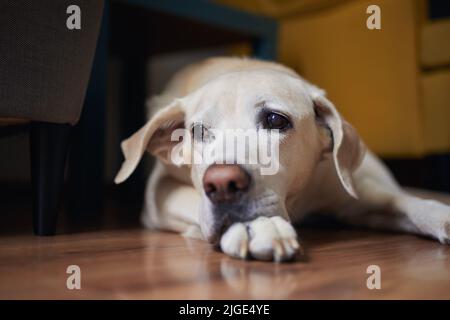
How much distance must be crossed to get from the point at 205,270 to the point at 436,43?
7.52 feet

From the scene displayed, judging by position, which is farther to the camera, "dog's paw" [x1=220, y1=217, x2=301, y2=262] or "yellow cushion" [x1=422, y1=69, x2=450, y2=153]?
"yellow cushion" [x1=422, y1=69, x2=450, y2=153]

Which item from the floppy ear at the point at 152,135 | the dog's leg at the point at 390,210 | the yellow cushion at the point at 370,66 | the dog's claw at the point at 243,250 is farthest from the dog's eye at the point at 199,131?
the yellow cushion at the point at 370,66

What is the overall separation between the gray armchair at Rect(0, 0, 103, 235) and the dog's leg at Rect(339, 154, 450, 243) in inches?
37.7

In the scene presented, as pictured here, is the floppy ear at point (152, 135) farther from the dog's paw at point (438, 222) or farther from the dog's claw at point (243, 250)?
the dog's paw at point (438, 222)

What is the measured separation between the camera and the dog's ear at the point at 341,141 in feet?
5.13

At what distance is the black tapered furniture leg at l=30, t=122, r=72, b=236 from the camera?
158cm

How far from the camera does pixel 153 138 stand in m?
1.78

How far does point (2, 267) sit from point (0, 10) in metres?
0.64

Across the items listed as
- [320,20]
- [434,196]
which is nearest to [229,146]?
[434,196]

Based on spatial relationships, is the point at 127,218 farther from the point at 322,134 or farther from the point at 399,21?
the point at 399,21

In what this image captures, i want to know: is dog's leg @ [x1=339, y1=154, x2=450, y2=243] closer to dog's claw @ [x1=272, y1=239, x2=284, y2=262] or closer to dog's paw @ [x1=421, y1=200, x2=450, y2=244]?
dog's paw @ [x1=421, y1=200, x2=450, y2=244]

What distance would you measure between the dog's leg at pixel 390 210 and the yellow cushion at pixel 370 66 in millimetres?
1125

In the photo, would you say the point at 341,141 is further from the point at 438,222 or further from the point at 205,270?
the point at 205,270

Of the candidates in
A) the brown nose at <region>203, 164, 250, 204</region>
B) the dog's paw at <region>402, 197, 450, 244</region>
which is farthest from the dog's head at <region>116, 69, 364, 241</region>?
the dog's paw at <region>402, 197, 450, 244</region>
